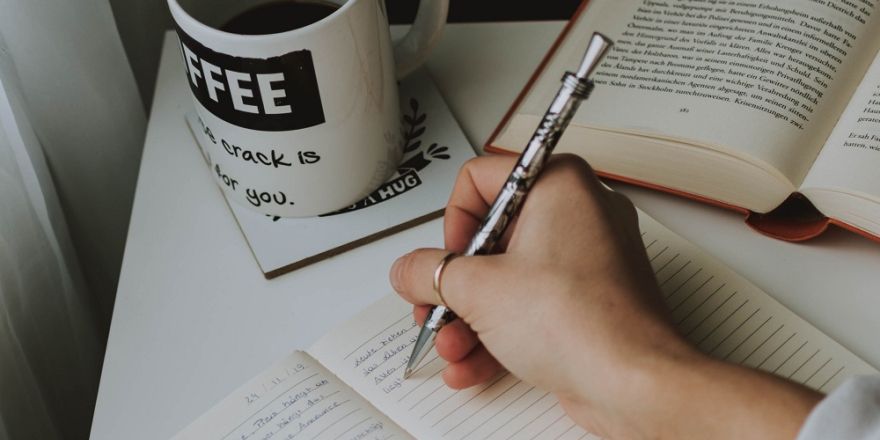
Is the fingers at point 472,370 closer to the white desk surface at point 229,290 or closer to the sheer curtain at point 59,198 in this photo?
the white desk surface at point 229,290

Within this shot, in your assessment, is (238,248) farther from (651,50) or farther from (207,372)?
(651,50)

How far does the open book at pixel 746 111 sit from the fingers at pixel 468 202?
12cm

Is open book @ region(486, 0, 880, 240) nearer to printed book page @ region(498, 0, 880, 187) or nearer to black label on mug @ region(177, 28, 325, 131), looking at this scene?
printed book page @ region(498, 0, 880, 187)

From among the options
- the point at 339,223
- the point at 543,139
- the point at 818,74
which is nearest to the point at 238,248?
the point at 339,223

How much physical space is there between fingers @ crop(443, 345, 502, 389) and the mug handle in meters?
0.26

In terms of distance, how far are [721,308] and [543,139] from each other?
0.64ft

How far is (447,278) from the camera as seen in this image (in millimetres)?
548

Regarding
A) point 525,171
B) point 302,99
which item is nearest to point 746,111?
point 525,171

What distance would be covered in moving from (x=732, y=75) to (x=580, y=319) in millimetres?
301

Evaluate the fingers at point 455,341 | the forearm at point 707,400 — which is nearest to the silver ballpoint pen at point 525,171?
the fingers at point 455,341

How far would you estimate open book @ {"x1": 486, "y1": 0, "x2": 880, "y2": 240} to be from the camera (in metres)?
0.66

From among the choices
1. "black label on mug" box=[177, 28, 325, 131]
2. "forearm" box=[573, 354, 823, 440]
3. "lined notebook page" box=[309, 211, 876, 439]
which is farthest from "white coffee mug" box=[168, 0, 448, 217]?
"forearm" box=[573, 354, 823, 440]

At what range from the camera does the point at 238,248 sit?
0.71 meters

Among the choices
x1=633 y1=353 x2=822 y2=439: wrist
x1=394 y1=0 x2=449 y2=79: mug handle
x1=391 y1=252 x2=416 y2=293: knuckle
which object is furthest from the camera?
x1=394 y1=0 x2=449 y2=79: mug handle
